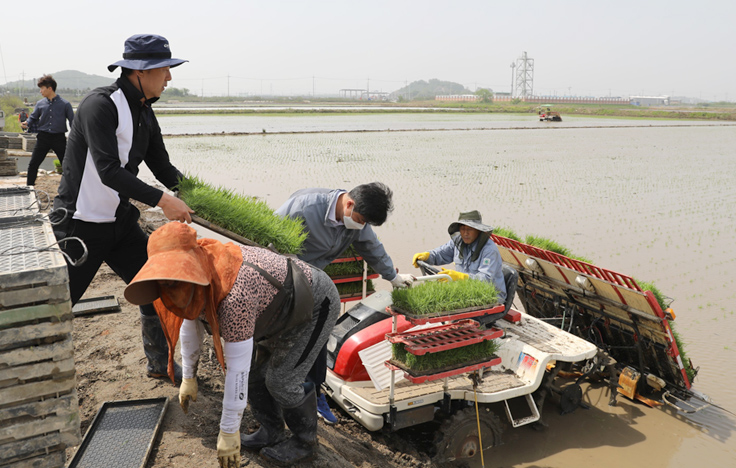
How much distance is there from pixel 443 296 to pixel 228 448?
1924 mm

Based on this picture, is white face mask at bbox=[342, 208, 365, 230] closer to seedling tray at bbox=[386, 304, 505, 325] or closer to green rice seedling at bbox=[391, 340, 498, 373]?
seedling tray at bbox=[386, 304, 505, 325]

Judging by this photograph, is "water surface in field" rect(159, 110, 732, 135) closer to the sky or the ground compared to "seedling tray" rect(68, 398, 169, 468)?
Result: closer to the sky

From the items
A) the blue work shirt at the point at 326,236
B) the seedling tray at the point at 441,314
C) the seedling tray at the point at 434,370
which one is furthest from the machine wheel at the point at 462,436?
the blue work shirt at the point at 326,236

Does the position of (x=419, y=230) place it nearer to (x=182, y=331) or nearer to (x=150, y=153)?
(x=150, y=153)

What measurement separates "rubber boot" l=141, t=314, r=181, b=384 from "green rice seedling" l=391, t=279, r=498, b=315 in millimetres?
1549

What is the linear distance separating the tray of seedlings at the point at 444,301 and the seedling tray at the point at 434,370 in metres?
0.33

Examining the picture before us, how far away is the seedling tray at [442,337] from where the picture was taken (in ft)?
12.9

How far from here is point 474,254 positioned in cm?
515

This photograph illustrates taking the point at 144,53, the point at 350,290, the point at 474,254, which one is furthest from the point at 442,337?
the point at 144,53

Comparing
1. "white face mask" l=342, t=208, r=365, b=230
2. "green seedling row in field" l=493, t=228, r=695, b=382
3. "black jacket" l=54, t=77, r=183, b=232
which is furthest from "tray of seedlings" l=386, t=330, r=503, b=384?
"black jacket" l=54, t=77, r=183, b=232

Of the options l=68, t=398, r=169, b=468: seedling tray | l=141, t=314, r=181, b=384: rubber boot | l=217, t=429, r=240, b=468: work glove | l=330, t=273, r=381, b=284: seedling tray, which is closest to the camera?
l=217, t=429, r=240, b=468: work glove

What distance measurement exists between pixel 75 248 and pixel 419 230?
7.69 meters

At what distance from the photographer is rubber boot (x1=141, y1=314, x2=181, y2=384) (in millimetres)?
3850

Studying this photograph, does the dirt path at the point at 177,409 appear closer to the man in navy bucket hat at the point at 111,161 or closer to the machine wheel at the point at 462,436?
the machine wheel at the point at 462,436
